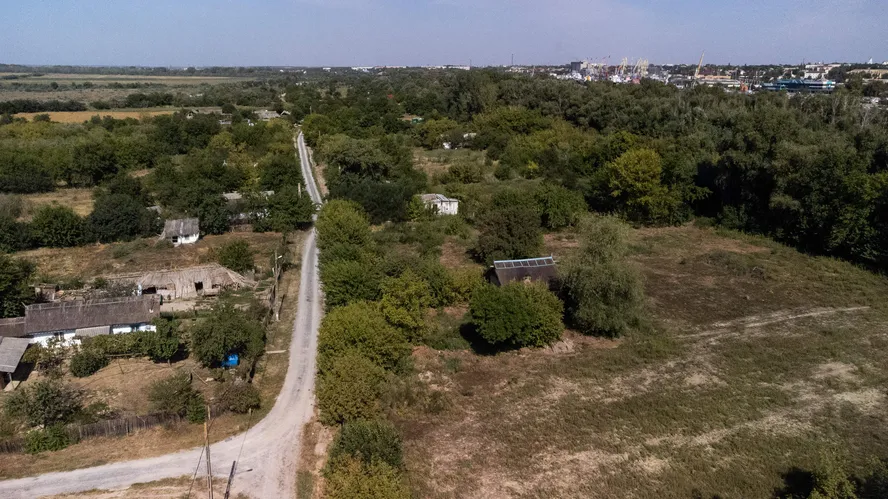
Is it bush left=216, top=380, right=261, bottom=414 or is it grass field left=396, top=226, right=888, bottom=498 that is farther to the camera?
bush left=216, top=380, right=261, bottom=414

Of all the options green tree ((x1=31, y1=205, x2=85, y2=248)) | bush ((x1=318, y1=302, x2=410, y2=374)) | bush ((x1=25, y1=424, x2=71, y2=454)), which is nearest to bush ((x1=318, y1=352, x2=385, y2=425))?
bush ((x1=318, y1=302, x2=410, y2=374))

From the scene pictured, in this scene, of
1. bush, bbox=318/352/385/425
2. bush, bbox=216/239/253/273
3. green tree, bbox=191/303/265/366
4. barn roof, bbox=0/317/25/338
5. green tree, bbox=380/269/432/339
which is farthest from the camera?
bush, bbox=216/239/253/273

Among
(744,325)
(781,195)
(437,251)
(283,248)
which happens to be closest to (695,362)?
(744,325)

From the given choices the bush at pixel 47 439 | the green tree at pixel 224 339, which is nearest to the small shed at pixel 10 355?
the bush at pixel 47 439

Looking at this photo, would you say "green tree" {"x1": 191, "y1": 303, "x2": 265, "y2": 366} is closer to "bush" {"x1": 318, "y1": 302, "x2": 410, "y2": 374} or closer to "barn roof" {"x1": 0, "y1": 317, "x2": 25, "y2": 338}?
"bush" {"x1": 318, "y1": 302, "x2": 410, "y2": 374}

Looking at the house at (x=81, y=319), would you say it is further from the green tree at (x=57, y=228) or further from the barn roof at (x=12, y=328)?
the green tree at (x=57, y=228)

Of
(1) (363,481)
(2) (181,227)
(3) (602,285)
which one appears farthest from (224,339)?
(2) (181,227)

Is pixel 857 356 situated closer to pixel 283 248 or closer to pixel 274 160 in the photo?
pixel 283 248

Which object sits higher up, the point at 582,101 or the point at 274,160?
the point at 582,101
